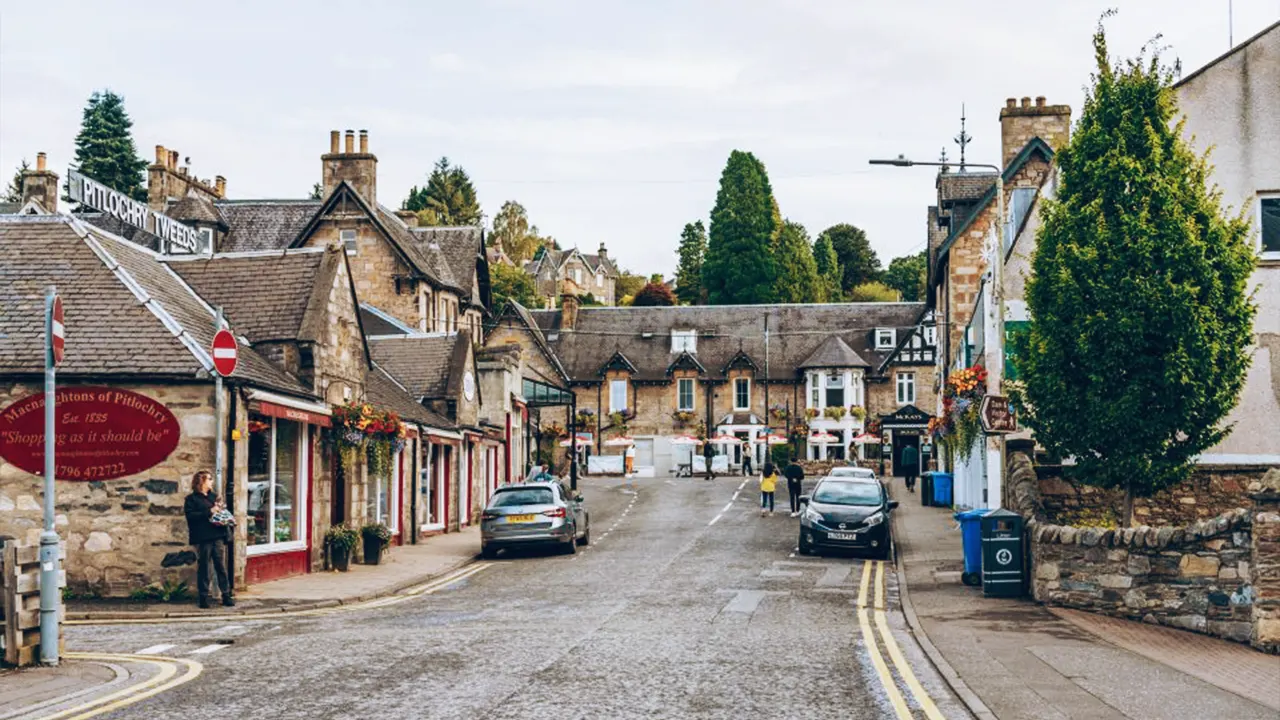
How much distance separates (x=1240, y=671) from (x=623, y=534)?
21.0 metres

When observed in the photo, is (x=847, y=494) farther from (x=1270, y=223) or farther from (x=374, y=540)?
(x=374, y=540)

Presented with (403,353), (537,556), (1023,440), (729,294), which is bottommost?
(537,556)

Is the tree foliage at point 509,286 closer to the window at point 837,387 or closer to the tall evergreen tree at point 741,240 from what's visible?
the tall evergreen tree at point 741,240

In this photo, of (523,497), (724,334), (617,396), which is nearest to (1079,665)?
(523,497)

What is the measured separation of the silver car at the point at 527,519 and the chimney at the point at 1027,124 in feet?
62.3

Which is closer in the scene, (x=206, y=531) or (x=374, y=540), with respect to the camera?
(x=206, y=531)

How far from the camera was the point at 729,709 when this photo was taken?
→ 384 inches

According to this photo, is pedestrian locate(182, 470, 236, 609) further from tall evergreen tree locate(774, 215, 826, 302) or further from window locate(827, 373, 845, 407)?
tall evergreen tree locate(774, 215, 826, 302)

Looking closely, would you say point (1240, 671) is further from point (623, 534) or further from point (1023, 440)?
point (623, 534)

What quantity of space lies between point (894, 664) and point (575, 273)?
124091 millimetres

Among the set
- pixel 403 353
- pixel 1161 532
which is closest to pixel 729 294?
pixel 403 353

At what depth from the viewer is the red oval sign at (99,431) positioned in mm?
18375

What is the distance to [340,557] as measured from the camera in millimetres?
22938

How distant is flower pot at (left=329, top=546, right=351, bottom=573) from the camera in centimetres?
2291
